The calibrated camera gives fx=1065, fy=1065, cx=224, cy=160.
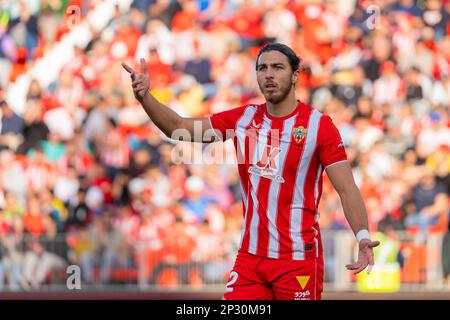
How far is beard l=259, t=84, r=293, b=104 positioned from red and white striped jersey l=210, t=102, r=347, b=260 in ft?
0.42

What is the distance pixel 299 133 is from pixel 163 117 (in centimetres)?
85

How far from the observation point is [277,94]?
657 cm

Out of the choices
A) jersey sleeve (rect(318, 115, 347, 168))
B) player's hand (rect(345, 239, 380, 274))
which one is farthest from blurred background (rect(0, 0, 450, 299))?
player's hand (rect(345, 239, 380, 274))

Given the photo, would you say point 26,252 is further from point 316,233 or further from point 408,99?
point 316,233

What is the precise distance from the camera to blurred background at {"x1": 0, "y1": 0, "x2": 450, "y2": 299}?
13.7m

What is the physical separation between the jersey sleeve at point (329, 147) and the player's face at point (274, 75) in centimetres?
34

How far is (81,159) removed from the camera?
572 inches

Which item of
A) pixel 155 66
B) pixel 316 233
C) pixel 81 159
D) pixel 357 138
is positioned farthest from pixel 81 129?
pixel 316 233

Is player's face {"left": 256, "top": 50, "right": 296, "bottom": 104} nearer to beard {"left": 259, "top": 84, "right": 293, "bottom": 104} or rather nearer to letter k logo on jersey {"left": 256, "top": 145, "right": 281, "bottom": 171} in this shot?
beard {"left": 259, "top": 84, "right": 293, "bottom": 104}
